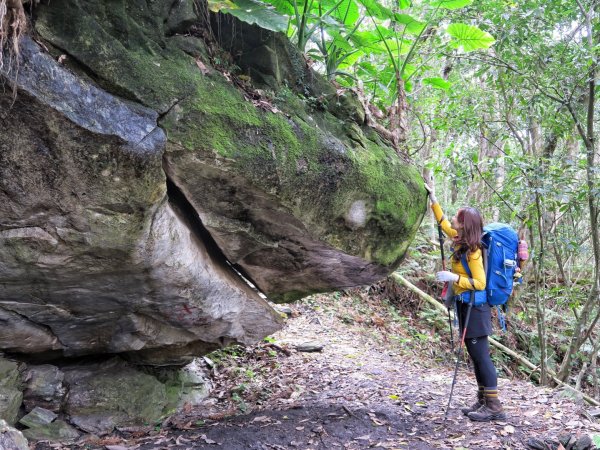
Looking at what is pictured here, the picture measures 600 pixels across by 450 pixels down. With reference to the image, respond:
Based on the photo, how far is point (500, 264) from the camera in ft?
16.4

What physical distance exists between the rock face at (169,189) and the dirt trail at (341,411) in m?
0.90

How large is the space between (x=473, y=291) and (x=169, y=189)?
340 centimetres

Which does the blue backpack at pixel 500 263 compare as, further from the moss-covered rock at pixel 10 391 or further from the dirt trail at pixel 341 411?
the moss-covered rock at pixel 10 391

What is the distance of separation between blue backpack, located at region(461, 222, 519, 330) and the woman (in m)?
0.12

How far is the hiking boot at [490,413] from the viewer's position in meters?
5.15

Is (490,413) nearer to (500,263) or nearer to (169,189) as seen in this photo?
(500,263)

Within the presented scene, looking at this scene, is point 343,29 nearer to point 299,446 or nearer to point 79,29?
point 79,29

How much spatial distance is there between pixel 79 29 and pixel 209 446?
12.0ft

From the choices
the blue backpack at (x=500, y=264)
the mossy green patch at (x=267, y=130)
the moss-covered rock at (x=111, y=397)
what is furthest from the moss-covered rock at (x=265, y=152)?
the moss-covered rock at (x=111, y=397)

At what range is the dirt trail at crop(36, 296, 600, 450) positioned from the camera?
4.53 metres

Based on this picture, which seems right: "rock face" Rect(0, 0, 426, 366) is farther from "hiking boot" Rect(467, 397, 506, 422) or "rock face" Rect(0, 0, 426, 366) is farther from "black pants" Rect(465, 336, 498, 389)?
"hiking boot" Rect(467, 397, 506, 422)

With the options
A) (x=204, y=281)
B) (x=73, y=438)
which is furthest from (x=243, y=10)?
(x=73, y=438)

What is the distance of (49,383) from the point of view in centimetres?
455

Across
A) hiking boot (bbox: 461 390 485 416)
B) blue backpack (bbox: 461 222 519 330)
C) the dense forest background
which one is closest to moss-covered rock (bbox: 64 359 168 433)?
hiking boot (bbox: 461 390 485 416)
